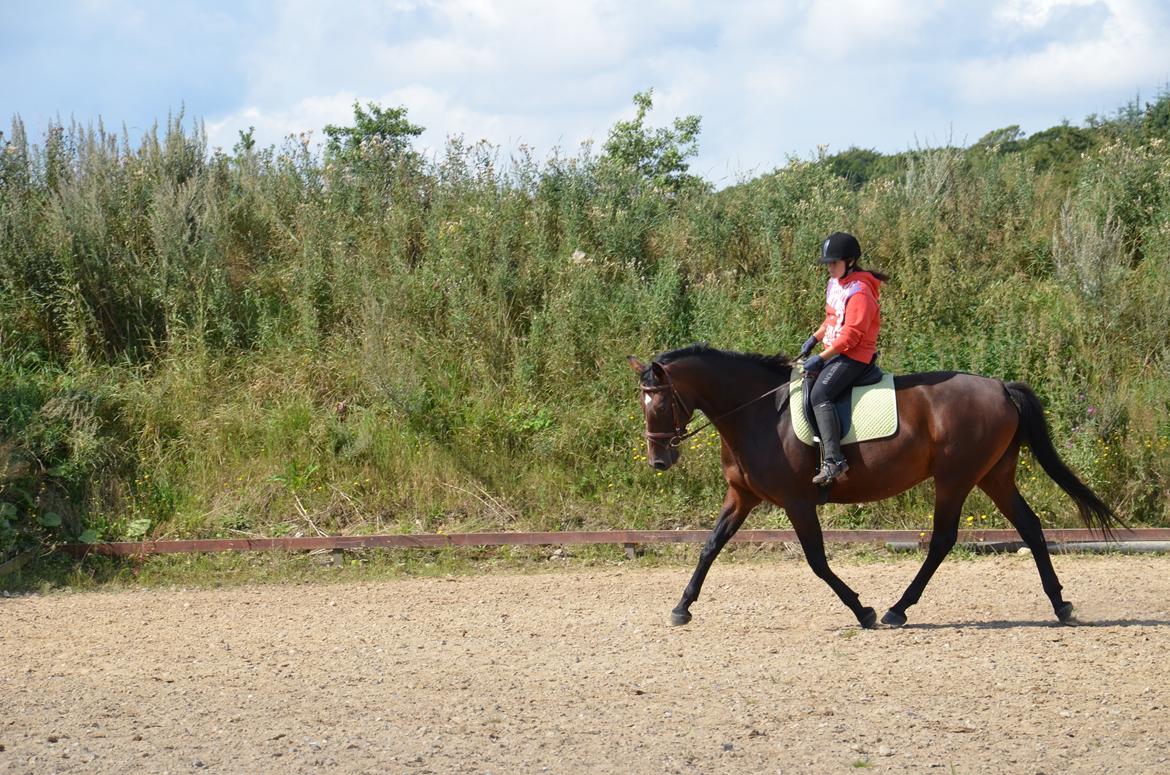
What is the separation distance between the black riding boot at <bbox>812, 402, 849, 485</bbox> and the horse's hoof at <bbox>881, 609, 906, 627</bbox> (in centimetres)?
107

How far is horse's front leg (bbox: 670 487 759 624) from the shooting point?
848 centimetres

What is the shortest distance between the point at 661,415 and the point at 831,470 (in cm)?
128

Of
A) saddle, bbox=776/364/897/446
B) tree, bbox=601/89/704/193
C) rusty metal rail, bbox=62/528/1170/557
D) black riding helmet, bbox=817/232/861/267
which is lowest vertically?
rusty metal rail, bbox=62/528/1170/557

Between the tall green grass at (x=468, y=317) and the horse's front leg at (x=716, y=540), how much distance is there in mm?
3512

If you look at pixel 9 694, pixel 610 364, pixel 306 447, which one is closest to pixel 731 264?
pixel 610 364

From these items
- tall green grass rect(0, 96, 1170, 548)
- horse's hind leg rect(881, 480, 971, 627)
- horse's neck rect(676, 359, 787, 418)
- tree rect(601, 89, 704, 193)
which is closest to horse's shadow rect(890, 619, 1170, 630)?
horse's hind leg rect(881, 480, 971, 627)

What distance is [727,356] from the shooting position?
8.69m

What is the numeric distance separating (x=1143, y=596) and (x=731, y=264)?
7.93m

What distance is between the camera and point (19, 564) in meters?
11.0

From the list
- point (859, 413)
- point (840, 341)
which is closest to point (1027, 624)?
point (859, 413)

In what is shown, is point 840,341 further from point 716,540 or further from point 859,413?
point 716,540

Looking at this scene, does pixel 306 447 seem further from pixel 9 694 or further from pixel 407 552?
pixel 9 694

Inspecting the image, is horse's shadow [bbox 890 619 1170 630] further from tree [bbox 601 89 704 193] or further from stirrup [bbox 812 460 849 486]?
tree [bbox 601 89 704 193]

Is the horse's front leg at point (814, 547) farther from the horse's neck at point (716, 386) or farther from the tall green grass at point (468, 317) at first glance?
the tall green grass at point (468, 317)
